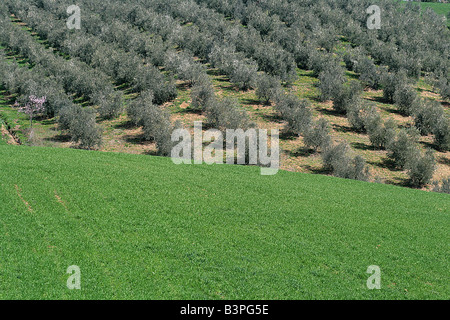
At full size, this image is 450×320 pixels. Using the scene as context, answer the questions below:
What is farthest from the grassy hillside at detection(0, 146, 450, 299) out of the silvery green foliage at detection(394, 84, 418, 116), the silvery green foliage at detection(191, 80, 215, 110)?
the silvery green foliage at detection(394, 84, 418, 116)

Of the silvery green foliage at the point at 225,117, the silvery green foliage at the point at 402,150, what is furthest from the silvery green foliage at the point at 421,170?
the silvery green foliage at the point at 225,117

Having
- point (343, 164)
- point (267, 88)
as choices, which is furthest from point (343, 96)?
point (343, 164)

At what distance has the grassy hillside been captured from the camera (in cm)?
1481

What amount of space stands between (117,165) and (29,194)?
675 centimetres

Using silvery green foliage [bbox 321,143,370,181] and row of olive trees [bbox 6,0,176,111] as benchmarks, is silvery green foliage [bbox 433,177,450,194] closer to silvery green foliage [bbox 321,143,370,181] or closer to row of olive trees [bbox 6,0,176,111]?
silvery green foliage [bbox 321,143,370,181]

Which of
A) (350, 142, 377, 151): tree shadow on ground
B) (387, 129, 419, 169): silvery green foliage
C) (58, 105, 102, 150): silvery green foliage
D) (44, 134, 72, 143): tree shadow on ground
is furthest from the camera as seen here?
(350, 142, 377, 151): tree shadow on ground

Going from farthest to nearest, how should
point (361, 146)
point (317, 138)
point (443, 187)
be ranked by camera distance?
point (361, 146) → point (317, 138) → point (443, 187)

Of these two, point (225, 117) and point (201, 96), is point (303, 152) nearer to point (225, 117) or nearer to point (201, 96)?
point (225, 117)

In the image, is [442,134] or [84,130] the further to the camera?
[442,134]

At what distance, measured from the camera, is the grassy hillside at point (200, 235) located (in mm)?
14812

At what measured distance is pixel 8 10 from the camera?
10231 centimetres

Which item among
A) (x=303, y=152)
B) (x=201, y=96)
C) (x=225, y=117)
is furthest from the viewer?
(x=201, y=96)

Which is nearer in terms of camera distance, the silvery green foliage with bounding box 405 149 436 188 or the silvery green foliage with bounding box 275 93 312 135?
the silvery green foliage with bounding box 405 149 436 188

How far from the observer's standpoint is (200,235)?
60.3ft
